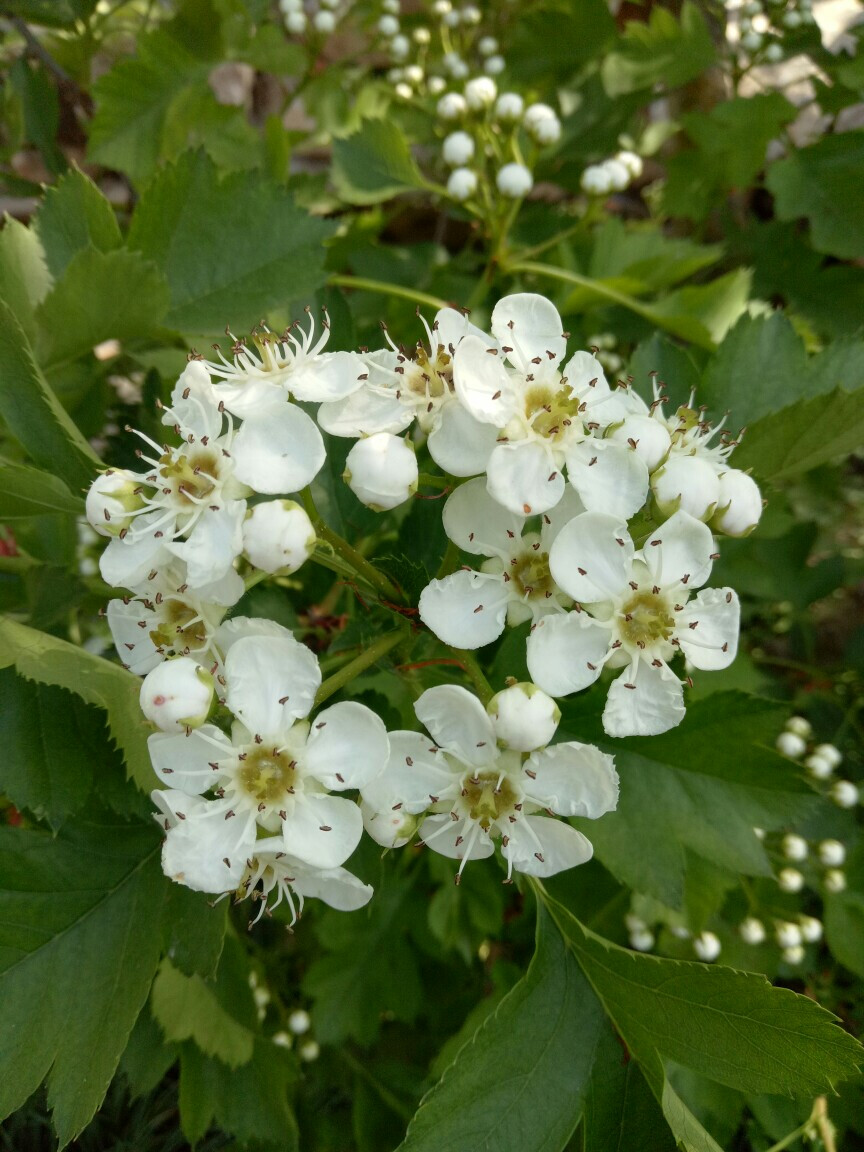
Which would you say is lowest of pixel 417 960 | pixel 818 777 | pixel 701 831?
pixel 417 960

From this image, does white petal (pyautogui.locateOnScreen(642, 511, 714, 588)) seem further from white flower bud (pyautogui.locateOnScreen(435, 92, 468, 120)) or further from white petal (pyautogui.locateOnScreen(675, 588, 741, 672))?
white flower bud (pyautogui.locateOnScreen(435, 92, 468, 120))

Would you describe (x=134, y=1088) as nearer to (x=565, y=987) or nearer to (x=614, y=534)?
(x=565, y=987)

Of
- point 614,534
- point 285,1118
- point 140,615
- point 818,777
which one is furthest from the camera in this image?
point 818,777

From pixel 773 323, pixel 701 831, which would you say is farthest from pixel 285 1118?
pixel 773 323

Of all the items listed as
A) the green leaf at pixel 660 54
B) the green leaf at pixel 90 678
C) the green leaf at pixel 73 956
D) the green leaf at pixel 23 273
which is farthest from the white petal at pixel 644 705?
the green leaf at pixel 660 54

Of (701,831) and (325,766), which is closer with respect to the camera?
(325,766)

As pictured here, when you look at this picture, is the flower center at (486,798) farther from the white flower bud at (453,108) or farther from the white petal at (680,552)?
the white flower bud at (453,108)

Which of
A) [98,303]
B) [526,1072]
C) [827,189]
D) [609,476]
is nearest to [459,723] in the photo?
[609,476]
